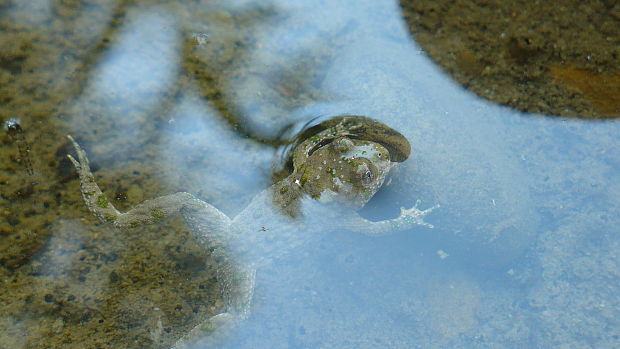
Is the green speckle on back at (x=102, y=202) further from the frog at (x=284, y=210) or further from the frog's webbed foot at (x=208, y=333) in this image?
the frog's webbed foot at (x=208, y=333)

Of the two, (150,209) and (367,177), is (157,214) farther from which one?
(367,177)

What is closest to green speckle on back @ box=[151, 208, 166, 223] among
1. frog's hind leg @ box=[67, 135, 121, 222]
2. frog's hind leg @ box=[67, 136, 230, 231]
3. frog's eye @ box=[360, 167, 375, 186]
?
frog's hind leg @ box=[67, 136, 230, 231]

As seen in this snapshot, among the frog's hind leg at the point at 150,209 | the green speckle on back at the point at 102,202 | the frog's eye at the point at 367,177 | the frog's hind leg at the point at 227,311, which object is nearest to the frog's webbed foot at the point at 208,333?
the frog's hind leg at the point at 227,311

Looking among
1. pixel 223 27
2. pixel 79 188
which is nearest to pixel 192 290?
pixel 79 188

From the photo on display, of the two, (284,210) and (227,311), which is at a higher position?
(284,210)

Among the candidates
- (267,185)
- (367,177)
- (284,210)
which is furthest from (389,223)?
(267,185)

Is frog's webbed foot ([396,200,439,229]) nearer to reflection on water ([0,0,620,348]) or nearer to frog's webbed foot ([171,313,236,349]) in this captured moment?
reflection on water ([0,0,620,348])
